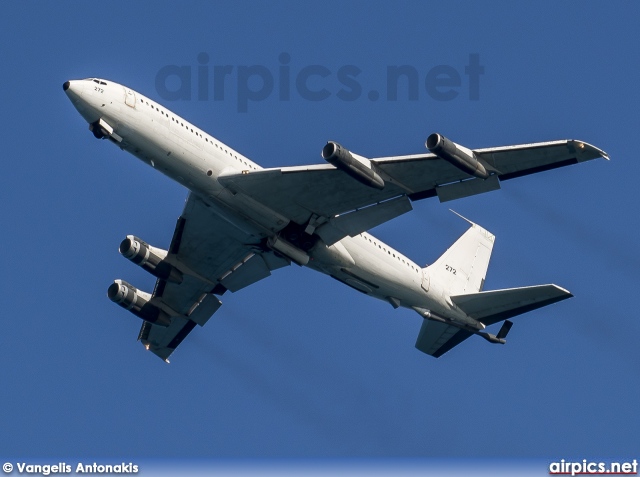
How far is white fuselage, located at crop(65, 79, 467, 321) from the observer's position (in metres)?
57.0

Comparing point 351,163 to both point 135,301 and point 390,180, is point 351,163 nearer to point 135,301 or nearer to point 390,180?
point 390,180

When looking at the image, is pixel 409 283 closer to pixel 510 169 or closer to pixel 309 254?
pixel 309 254

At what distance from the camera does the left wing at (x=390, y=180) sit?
2191 inches

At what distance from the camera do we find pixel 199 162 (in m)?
57.8

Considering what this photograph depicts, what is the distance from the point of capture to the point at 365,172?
56281 mm

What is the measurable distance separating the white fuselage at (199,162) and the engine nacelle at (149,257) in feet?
20.8

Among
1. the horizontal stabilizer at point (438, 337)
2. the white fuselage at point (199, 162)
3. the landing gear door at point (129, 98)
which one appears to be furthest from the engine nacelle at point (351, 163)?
the horizontal stabilizer at point (438, 337)

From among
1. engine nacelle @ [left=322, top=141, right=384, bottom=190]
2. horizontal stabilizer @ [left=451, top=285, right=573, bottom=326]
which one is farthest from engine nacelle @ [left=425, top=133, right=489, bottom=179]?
horizontal stabilizer @ [left=451, top=285, right=573, bottom=326]

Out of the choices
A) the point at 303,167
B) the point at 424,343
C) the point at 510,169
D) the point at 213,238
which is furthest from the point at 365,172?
the point at 424,343

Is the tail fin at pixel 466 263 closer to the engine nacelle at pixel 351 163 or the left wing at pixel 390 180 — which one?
the left wing at pixel 390 180

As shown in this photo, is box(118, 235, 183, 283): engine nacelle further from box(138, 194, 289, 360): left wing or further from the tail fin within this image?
the tail fin

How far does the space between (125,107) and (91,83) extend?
2.07 meters

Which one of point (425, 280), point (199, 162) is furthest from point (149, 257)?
point (425, 280)

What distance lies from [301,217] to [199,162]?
6021mm
